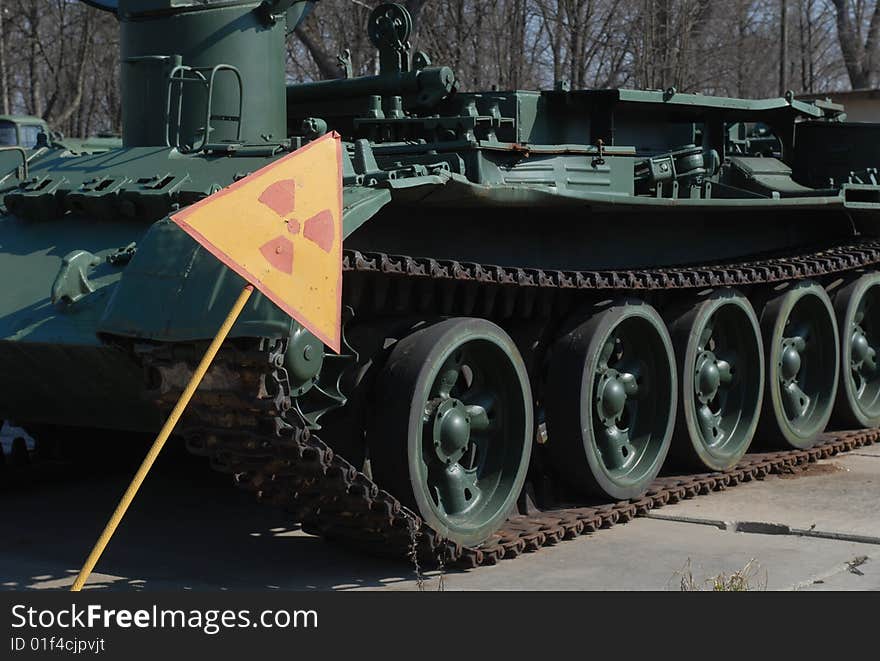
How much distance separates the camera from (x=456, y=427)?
273 inches

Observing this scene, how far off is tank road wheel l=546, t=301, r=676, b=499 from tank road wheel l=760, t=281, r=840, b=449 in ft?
4.36

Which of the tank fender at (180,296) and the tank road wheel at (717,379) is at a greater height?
the tank fender at (180,296)

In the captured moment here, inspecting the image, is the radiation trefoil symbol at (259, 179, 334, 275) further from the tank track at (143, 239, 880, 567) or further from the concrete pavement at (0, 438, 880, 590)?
the concrete pavement at (0, 438, 880, 590)

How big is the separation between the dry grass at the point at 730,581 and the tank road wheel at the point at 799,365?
2863mm

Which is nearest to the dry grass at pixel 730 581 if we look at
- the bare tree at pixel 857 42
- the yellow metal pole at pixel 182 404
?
the yellow metal pole at pixel 182 404

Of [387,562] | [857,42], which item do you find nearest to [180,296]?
[387,562]

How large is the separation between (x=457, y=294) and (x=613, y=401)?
1.40m

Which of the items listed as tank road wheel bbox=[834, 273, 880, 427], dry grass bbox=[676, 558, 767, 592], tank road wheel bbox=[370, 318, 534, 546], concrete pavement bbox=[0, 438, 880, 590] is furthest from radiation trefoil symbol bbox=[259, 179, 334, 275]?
tank road wheel bbox=[834, 273, 880, 427]

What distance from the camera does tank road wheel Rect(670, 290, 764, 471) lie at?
28.2ft

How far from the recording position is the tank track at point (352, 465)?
5.73 meters

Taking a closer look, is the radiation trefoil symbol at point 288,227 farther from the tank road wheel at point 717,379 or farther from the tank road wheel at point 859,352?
the tank road wheel at point 859,352

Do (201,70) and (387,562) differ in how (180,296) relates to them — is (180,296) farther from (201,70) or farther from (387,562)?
(201,70)

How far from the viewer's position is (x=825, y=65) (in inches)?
1719

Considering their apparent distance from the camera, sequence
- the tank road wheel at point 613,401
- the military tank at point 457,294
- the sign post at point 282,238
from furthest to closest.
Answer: the tank road wheel at point 613,401
the military tank at point 457,294
the sign post at point 282,238
